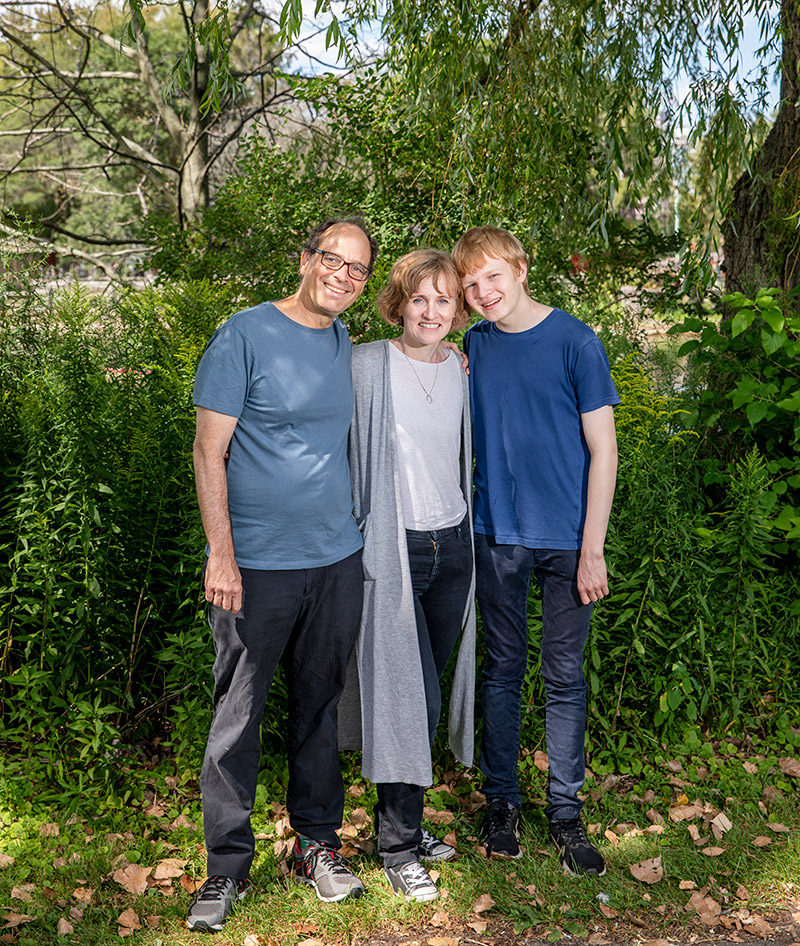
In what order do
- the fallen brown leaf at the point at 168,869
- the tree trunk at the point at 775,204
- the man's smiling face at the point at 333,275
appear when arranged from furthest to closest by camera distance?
Answer: the tree trunk at the point at 775,204
the fallen brown leaf at the point at 168,869
the man's smiling face at the point at 333,275

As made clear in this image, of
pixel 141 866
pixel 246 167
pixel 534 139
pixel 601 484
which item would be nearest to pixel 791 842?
pixel 601 484

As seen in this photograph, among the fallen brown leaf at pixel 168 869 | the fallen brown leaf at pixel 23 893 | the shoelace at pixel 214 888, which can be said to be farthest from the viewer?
the fallen brown leaf at pixel 168 869

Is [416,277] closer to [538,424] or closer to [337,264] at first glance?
[337,264]

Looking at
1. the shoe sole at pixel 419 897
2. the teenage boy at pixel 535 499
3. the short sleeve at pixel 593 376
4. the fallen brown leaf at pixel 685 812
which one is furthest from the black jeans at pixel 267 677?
the fallen brown leaf at pixel 685 812

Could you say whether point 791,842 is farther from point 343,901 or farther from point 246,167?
point 246,167

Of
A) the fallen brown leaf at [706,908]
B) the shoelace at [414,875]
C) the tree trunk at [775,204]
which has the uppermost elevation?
the tree trunk at [775,204]

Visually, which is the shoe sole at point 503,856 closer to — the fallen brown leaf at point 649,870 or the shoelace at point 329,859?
the fallen brown leaf at point 649,870

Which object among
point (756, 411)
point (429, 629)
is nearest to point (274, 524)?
point (429, 629)

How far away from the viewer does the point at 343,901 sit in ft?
9.00

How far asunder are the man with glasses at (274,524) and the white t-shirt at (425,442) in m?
0.18

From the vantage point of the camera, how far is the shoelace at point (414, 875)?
277 centimetres

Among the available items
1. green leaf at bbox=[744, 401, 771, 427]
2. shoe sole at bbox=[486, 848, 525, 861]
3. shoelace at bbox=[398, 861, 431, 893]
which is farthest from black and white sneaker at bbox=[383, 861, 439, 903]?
green leaf at bbox=[744, 401, 771, 427]

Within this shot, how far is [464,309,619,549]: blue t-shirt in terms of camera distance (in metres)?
2.77

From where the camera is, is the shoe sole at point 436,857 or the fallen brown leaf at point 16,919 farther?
the shoe sole at point 436,857
